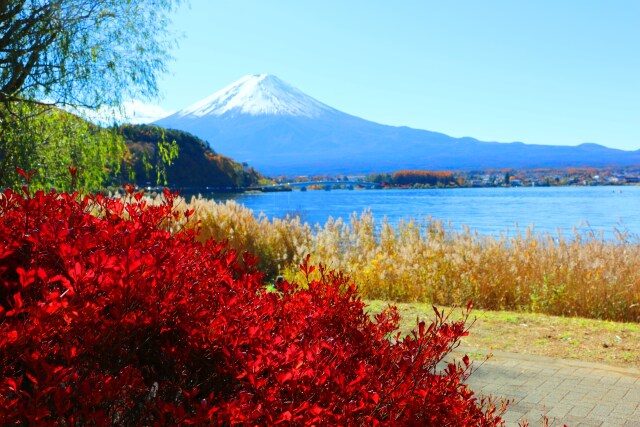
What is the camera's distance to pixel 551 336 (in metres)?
6.89

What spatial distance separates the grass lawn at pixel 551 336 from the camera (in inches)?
244

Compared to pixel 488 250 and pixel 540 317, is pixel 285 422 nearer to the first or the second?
pixel 540 317

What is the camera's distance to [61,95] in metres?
14.1

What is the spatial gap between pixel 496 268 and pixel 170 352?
24.4ft

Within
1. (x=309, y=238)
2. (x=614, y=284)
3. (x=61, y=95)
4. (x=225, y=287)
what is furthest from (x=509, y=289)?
(x=61, y=95)

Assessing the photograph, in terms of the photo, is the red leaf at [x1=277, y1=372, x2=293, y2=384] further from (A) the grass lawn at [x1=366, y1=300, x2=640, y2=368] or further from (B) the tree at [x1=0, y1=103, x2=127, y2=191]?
(B) the tree at [x1=0, y1=103, x2=127, y2=191]

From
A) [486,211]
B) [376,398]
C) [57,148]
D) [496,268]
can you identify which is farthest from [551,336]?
[486,211]

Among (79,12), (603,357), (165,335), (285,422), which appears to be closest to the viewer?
(285,422)

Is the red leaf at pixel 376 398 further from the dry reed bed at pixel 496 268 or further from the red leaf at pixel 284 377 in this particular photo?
the dry reed bed at pixel 496 268

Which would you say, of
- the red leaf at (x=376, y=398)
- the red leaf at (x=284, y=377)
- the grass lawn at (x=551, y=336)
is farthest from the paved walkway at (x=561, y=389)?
the red leaf at (x=284, y=377)

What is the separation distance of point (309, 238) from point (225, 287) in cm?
945

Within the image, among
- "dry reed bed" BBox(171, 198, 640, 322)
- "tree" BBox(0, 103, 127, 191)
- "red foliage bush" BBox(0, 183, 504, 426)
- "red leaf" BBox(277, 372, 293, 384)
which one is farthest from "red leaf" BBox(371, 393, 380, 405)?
"tree" BBox(0, 103, 127, 191)

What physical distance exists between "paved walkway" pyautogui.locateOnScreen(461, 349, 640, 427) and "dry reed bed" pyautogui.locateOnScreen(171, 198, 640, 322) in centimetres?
288

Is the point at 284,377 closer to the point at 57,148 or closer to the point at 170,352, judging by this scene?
the point at 170,352
